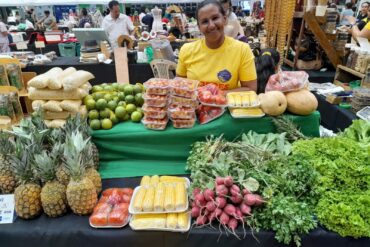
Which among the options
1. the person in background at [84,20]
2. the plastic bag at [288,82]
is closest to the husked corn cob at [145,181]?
the plastic bag at [288,82]

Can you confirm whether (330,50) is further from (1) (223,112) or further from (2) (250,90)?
(1) (223,112)

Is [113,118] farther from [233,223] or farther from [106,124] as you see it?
[233,223]

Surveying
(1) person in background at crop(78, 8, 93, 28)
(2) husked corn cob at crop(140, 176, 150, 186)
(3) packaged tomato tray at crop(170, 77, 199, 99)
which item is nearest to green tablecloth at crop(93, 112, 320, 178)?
(2) husked corn cob at crop(140, 176, 150, 186)

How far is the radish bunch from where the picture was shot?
1.47 meters

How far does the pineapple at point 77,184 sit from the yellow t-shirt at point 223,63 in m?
1.26

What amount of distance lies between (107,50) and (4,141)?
4.18 m

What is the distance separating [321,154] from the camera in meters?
1.74

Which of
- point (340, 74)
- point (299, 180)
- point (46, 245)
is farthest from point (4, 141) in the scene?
point (340, 74)

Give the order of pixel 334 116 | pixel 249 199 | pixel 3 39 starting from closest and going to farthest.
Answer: pixel 249 199 → pixel 334 116 → pixel 3 39

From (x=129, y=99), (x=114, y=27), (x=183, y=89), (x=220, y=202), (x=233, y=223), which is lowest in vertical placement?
(x=233, y=223)

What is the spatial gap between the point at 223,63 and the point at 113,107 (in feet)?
3.34

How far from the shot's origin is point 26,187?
61.8 inches

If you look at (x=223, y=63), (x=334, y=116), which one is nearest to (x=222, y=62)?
(x=223, y=63)

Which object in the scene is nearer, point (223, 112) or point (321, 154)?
point (321, 154)
